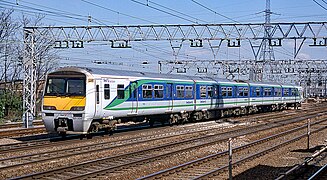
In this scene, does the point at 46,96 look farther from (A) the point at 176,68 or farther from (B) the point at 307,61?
(B) the point at 307,61

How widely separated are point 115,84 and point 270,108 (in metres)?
26.9

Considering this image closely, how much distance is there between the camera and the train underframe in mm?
19639

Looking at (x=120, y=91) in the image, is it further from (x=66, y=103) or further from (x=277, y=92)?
(x=277, y=92)

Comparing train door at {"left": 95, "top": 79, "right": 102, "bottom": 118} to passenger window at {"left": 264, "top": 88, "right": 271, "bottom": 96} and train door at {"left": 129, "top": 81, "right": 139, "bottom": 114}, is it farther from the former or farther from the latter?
passenger window at {"left": 264, "top": 88, "right": 271, "bottom": 96}

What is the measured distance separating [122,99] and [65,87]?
2918mm

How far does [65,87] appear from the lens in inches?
723

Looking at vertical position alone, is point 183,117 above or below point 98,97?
below

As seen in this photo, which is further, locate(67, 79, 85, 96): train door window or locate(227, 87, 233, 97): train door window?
locate(227, 87, 233, 97): train door window

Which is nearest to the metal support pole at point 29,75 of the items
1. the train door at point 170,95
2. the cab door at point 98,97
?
the train door at point 170,95

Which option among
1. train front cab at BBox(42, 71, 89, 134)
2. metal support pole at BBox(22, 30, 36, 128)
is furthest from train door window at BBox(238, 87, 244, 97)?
train front cab at BBox(42, 71, 89, 134)

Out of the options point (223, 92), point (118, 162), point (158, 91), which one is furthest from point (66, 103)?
point (223, 92)

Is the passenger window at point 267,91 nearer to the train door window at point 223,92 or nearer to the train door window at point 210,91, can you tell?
the train door window at point 223,92

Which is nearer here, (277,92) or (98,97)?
(98,97)

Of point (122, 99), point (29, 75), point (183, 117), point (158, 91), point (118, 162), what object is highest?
point (29, 75)
